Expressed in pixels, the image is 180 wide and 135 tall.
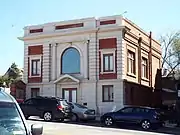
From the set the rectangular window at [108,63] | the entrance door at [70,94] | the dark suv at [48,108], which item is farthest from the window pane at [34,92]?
the dark suv at [48,108]

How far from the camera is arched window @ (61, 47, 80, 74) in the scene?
37562 millimetres

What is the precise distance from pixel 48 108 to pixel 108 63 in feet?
34.8

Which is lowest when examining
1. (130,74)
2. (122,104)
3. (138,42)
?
(122,104)

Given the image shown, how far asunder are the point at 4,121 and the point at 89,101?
3070cm

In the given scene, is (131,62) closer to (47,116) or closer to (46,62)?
(46,62)

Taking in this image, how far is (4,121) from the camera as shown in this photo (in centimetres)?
532

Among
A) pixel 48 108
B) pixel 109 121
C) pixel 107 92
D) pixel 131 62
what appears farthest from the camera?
pixel 131 62

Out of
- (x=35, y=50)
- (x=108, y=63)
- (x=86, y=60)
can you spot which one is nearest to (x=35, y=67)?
(x=35, y=50)

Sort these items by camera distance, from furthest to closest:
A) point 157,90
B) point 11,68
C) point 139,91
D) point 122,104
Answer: point 11,68 < point 157,90 < point 139,91 < point 122,104

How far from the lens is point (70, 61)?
124 ft

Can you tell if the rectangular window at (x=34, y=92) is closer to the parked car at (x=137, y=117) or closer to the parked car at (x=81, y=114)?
the parked car at (x=81, y=114)

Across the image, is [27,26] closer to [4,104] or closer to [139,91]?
[139,91]

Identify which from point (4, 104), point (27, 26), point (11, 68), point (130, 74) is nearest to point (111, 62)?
point (130, 74)

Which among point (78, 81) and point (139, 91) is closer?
point (78, 81)
